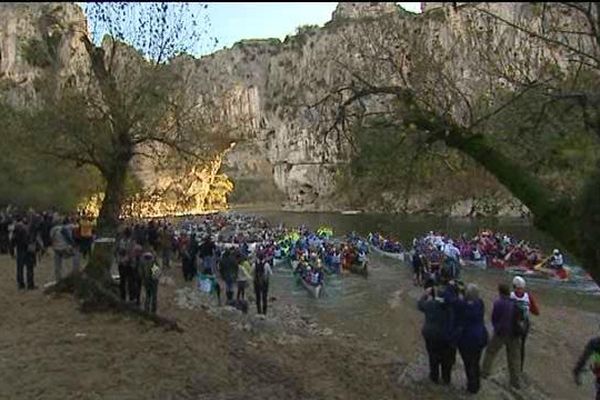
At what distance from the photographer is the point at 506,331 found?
11.0 meters

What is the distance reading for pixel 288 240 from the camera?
42688mm

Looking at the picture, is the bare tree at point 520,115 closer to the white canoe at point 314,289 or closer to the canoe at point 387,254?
the white canoe at point 314,289

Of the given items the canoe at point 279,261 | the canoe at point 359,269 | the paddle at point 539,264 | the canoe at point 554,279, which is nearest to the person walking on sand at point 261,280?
the canoe at point 359,269

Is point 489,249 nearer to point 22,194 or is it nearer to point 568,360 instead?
point 568,360

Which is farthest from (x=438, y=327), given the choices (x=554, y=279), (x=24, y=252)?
(x=554, y=279)

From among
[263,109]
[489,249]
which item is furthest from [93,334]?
[263,109]

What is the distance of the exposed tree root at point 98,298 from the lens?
44.4ft

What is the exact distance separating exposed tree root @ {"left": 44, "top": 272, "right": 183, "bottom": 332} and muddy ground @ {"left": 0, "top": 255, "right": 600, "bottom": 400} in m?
0.24

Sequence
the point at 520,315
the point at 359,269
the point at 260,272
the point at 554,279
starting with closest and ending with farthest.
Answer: the point at 520,315 < the point at 260,272 < the point at 554,279 < the point at 359,269

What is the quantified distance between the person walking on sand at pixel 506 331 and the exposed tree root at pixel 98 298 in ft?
20.4

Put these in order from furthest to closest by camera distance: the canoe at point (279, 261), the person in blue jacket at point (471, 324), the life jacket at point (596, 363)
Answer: the canoe at point (279, 261) → the person in blue jacket at point (471, 324) → the life jacket at point (596, 363)

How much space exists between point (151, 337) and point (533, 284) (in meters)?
23.0

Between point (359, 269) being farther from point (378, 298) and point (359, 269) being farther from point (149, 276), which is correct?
point (149, 276)

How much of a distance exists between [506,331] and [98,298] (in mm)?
8332
